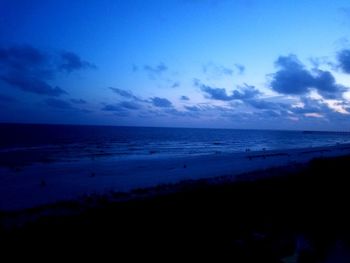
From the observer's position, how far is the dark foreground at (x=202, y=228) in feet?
21.5

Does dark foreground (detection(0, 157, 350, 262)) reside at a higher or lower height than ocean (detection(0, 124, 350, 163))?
lower

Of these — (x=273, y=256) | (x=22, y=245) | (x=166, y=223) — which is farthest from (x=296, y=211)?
(x=22, y=245)

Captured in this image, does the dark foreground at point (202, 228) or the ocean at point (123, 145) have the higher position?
the ocean at point (123, 145)

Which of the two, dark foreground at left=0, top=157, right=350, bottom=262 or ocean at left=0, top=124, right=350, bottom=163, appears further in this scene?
ocean at left=0, top=124, right=350, bottom=163

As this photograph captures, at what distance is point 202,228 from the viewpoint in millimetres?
8188

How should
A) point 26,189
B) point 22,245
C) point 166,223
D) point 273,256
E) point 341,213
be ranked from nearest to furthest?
1. point 273,256
2. point 22,245
3. point 166,223
4. point 341,213
5. point 26,189

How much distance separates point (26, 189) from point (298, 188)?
15608mm

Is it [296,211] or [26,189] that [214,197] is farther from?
[26,189]

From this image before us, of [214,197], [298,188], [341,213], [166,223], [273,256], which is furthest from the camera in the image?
[298,188]

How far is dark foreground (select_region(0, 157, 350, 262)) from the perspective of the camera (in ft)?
21.5

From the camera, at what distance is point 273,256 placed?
241 inches

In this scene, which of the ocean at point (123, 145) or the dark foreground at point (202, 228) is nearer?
the dark foreground at point (202, 228)

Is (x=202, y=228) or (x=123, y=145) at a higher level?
(x=123, y=145)

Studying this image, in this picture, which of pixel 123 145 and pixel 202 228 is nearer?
pixel 202 228
